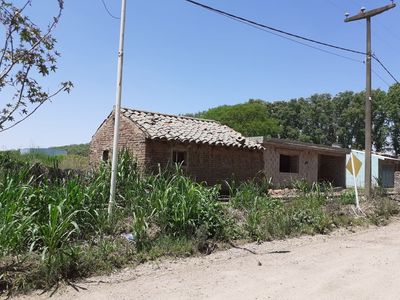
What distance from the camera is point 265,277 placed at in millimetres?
7426

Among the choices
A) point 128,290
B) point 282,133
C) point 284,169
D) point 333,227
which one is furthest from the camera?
point 282,133

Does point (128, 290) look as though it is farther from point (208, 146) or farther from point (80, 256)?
point (208, 146)

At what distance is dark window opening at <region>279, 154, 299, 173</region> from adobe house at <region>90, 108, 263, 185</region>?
24.7ft

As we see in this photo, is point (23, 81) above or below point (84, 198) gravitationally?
above

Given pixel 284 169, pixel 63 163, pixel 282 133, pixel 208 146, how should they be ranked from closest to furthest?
1. pixel 208 146
2. pixel 63 163
3. pixel 284 169
4. pixel 282 133

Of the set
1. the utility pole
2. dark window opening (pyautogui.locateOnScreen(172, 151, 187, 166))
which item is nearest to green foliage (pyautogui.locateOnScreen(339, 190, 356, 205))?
the utility pole

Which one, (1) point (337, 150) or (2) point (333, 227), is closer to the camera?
(2) point (333, 227)

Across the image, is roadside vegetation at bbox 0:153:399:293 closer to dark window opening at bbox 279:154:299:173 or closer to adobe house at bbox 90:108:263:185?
adobe house at bbox 90:108:263:185

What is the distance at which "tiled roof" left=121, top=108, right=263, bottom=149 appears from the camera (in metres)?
18.0

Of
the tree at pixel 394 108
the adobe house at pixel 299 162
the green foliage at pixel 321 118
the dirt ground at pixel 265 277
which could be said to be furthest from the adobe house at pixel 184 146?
the tree at pixel 394 108

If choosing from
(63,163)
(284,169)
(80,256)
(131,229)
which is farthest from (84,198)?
(284,169)

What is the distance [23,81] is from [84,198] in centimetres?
250

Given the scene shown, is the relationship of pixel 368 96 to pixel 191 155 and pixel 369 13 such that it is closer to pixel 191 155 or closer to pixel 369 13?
pixel 369 13

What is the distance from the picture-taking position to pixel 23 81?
873 cm
